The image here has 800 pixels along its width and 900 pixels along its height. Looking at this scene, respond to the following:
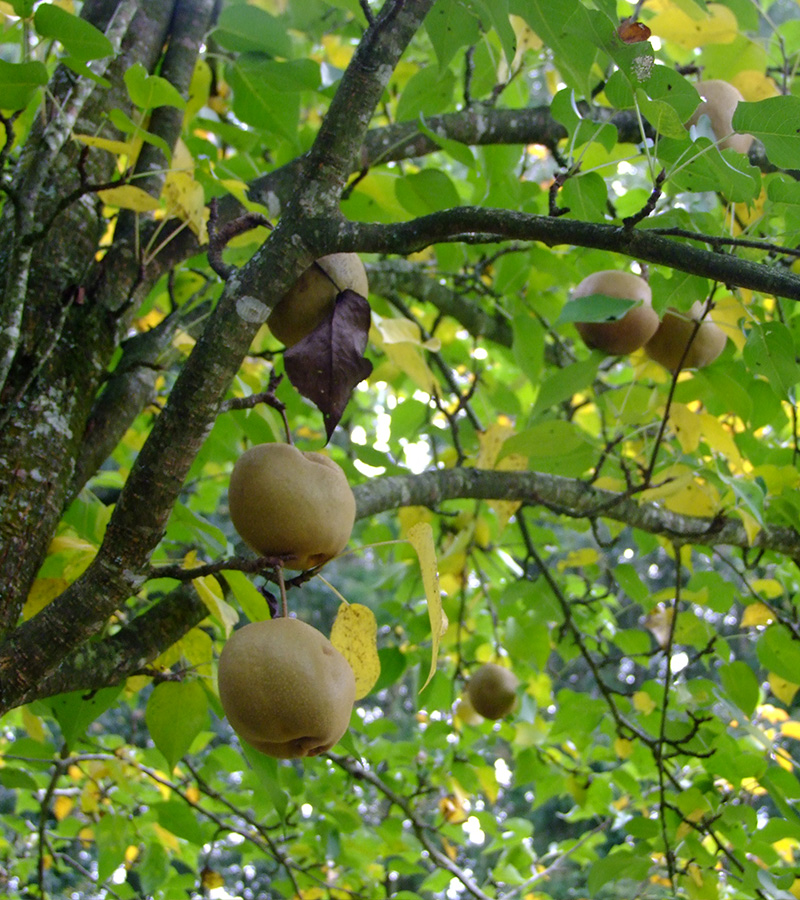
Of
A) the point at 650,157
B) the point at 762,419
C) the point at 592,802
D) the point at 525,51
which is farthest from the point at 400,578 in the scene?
the point at 650,157

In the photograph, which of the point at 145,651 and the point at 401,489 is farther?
the point at 401,489

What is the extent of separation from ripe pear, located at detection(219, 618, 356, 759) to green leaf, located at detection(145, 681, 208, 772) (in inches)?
19.2

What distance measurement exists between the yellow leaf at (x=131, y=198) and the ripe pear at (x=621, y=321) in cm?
91

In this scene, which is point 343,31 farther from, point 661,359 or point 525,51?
point 661,359

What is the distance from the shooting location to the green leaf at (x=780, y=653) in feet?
6.06

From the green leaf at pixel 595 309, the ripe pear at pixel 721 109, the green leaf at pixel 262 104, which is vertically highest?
the green leaf at pixel 262 104

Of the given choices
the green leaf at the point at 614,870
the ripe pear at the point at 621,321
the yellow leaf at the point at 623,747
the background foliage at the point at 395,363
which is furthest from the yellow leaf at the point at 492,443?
the yellow leaf at the point at 623,747

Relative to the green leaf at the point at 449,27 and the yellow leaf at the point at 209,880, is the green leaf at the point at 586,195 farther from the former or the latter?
the yellow leaf at the point at 209,880

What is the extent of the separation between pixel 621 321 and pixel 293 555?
3.26ft

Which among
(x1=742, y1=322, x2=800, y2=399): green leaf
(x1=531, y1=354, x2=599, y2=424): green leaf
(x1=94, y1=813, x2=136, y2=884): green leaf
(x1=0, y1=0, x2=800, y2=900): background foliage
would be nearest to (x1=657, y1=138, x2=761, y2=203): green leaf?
(x1=0, y1=0, x2=800, y2=900): background foliage

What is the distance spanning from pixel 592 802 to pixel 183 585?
2.04 m

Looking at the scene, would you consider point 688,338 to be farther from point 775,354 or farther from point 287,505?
point 287,505

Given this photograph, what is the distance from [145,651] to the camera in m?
1.34

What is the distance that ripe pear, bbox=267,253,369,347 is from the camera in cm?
112
